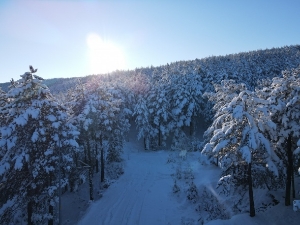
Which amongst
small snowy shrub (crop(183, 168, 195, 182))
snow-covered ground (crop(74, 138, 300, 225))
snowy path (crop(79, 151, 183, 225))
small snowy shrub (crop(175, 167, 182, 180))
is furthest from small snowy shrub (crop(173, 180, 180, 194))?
small snowy shrub (crop(175, 167, 182, 180))

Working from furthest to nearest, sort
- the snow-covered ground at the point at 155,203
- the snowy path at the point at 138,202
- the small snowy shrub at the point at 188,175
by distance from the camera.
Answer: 1. the small snowy shrub at the point at 188,175
2. the snowy path at the point at 138,202
3. the snow-covered ground at the point at 155,203

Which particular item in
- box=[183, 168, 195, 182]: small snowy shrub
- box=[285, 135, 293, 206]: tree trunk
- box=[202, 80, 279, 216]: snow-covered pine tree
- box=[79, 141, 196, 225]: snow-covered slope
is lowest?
box=[79, 141, 196, 225]: snow-covered slope

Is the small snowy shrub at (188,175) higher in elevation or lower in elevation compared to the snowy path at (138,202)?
higher

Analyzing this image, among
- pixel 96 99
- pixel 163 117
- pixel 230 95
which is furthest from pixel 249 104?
pixel 163 117

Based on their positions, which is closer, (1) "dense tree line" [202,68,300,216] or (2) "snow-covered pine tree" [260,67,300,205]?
(1) "dense tree line" [202,68,300,216]

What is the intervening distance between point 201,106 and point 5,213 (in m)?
45.7

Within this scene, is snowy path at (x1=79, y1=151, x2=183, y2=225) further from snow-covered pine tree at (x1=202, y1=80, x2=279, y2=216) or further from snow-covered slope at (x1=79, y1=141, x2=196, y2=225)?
snow-covered pine tree at (x1=202, y1=80, x2=279, y2=216)

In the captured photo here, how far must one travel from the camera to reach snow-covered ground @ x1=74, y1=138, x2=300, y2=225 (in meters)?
17.8

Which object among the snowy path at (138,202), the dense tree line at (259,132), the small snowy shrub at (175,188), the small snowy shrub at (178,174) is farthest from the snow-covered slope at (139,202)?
the dense tree line at (259,132)

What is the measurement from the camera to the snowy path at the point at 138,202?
21.1 metres

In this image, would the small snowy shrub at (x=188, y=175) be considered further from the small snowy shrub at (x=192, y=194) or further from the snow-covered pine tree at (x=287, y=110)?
the snow-covered pine tree at (x=287, y=110)

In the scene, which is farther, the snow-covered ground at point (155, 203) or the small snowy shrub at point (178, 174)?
the small snowy shrub at point (178, 174)

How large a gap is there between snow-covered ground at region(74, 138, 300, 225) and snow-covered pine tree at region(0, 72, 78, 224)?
20.4 ft

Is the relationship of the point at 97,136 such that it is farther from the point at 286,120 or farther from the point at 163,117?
the point at 163,117
